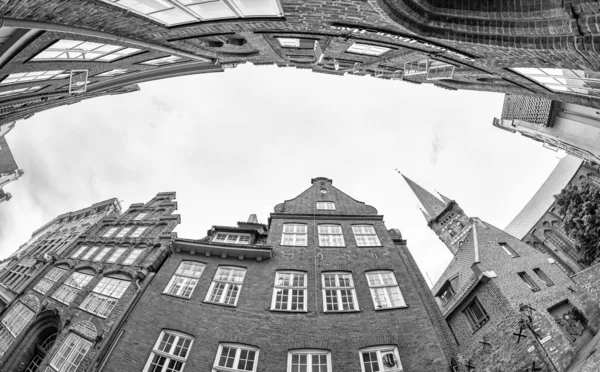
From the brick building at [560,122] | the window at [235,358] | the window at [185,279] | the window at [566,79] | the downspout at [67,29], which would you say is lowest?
the window at [235,358]

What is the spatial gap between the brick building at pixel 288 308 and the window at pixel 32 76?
30.2 ft

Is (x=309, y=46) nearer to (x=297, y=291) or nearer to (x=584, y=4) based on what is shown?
(x=584, y=4)

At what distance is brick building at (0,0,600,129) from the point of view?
4375 millimetres

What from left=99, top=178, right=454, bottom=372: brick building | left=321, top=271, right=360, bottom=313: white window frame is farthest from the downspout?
left=321, top=271, right=360, bottom=313: white window frame

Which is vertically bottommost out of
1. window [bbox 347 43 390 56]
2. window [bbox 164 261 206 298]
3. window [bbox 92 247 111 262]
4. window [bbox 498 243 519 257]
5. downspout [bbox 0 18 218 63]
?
downspout [bbox 0 18 218 63]

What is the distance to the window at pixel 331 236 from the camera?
14711 millimetres

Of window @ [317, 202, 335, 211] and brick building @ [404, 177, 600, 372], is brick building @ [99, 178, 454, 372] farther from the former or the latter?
brick building @ [404, 177, 600, 372]

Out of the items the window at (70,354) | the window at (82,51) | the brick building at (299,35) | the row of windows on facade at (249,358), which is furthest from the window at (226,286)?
the window at (82,51)

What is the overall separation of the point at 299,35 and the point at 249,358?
1177cm

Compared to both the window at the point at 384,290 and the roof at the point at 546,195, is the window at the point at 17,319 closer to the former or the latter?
the window at the point at 384,290

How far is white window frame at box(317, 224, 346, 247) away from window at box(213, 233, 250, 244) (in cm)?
445

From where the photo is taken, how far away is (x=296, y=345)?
33.0 feet

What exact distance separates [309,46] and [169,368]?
44.6ft

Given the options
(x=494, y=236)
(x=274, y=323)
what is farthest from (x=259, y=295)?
(x=494, y=236)
